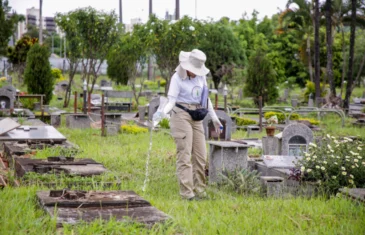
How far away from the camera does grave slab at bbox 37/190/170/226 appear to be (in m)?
6.34

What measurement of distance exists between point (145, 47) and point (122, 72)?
46.0 ft

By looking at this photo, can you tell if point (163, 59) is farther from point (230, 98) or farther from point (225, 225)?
point (225, 225)

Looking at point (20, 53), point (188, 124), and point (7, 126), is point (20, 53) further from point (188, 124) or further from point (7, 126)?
point (188, 124)

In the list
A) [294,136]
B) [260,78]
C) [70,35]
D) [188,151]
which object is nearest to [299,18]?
[260,78]

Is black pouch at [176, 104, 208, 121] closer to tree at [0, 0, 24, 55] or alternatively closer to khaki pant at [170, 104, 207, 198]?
khaki pant at [170, 104, 207, 198]

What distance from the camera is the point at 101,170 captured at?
10.1 meters

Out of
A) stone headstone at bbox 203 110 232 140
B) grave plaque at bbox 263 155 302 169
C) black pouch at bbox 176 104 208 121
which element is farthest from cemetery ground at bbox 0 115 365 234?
stone headstone at bbox 203 110 232 140

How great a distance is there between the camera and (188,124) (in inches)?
361

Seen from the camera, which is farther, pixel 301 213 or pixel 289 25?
pixel 289 25

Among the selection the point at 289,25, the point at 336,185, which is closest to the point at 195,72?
the point at 336,185

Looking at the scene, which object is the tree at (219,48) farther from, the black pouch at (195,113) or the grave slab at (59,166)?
the black pouch at (195,113)

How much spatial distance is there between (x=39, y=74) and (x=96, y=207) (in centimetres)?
2258

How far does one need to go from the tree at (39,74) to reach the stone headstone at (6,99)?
5304 mm

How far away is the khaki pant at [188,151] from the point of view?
29.5ft
